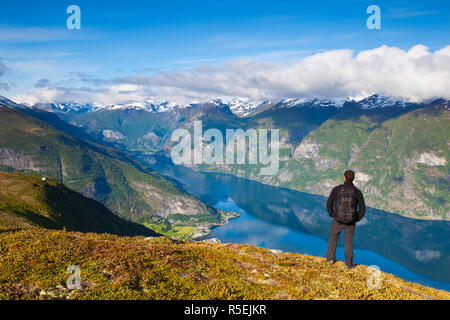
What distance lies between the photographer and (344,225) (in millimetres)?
20875

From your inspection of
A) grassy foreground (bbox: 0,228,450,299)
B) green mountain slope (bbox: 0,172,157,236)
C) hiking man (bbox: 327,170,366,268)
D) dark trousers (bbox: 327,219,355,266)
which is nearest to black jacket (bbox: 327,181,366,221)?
hiking man (bbox: 327,170,366,268)

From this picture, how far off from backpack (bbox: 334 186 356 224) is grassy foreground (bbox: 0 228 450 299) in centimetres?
366

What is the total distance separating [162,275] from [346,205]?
12308mm

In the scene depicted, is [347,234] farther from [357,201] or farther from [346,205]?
[357,201]

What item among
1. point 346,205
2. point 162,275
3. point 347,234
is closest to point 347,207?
point 346,205

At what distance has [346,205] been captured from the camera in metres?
20.2

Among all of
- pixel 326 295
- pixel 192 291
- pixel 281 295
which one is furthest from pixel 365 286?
pixel 192 291

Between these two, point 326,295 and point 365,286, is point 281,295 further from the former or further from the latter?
point 365,286

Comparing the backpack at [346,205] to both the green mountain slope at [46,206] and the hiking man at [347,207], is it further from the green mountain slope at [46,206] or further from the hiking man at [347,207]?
the green mountain slope at [46,206]

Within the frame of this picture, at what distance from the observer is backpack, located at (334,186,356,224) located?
20.1m

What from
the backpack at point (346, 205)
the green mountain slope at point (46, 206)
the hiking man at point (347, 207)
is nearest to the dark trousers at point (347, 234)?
the hiking man at point (347, 207)

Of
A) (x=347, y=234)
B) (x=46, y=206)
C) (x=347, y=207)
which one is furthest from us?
(x=46, y=206)

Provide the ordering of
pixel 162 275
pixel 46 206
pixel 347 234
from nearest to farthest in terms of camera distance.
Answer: pixel 162 275 → pixel 347 234 → pixel 46 206

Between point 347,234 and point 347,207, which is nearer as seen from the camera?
point 347,207
